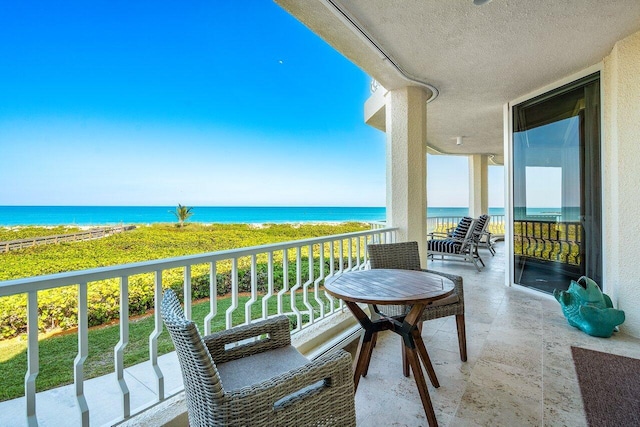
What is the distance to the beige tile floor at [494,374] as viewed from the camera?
1606 millimetres

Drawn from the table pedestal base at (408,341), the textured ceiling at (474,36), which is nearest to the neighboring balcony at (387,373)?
the table pedestal base at (408,341)

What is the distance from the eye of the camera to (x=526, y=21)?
2.32 meters

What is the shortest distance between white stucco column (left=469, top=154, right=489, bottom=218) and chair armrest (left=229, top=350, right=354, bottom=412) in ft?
28.3

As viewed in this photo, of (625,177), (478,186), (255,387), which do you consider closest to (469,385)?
(255,387)

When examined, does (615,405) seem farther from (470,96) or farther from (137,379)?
(470,96)

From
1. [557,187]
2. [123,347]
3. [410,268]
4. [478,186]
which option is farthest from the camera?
[478,186]

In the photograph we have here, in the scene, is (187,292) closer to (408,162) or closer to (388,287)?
(388,287)

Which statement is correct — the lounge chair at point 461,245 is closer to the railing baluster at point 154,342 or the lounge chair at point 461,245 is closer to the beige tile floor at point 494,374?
the beige tile floor at point 494,374

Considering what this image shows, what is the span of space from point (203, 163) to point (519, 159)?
19.5 m

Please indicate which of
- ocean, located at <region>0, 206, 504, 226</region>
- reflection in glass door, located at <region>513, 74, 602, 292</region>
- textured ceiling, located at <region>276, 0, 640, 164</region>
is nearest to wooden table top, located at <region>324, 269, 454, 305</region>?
textured ceiling, located at <region>276, 0, 640, 164</region>

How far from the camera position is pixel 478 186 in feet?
27.7

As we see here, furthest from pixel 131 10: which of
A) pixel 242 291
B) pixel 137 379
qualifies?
pixel 137 379

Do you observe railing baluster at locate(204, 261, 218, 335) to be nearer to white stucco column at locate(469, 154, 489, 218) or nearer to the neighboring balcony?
the neighboring balcony

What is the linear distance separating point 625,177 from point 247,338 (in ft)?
→ 11.5
